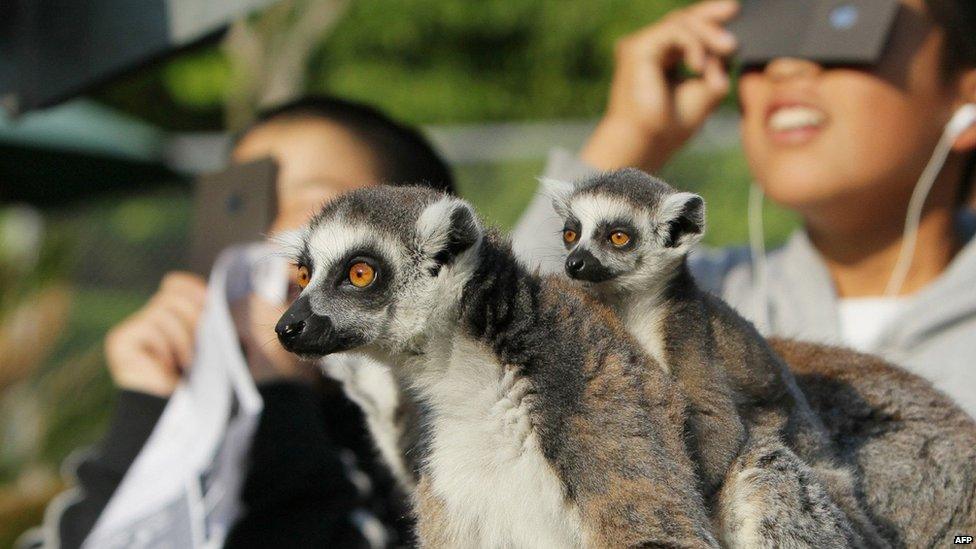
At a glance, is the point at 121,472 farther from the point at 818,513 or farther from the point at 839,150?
the point at 839,150

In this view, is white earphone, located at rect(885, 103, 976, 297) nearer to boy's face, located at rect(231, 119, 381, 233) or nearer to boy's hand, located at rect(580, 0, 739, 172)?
boy's hand, located at rect(580, 0, 739, 172)

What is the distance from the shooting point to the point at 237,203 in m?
2.39

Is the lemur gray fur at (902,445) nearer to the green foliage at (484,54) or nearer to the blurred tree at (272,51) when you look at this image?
the blurred tree at (272,51)

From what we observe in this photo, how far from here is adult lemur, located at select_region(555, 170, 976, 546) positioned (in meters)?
1.62

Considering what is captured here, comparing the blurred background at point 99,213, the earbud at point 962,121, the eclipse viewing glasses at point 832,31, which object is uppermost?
the eclipse viewing glasses at point 832,31

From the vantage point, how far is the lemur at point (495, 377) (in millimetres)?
1396

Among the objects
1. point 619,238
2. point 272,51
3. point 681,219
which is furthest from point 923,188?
point 272,51

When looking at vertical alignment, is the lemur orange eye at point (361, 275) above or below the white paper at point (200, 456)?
above

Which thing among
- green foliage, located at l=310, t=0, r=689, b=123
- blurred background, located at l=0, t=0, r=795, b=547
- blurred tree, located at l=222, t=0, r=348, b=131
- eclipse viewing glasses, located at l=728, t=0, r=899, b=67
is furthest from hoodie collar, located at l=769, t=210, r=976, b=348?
green foliage, located at l=310, t=0, r=689, b=123

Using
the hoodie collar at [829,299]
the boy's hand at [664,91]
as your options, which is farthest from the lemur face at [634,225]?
the boy's hand at [664,91]

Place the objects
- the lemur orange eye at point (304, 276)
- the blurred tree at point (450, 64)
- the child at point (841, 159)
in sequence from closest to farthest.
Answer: the lemur orange eye at point (304, 276) → the child at point (841, 159) → the blurred tree at point (450, 64)

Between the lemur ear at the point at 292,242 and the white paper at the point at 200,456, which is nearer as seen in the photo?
the lemur ear at the point at 292,242

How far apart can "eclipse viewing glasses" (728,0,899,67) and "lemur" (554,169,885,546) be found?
2.79ft

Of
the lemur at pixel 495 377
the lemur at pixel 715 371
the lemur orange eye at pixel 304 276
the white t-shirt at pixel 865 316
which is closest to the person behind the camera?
the lemur at pixel 495 377
